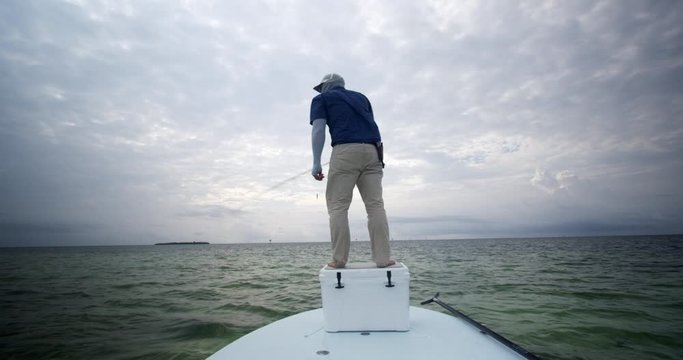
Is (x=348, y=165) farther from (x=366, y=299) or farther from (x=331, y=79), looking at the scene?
(x=366, y=299)

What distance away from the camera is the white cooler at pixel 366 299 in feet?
9.23

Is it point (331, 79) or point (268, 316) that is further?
point (268, 316)

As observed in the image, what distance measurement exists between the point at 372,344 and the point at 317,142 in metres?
1.94

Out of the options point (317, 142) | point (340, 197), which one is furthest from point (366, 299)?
point (317, 142)

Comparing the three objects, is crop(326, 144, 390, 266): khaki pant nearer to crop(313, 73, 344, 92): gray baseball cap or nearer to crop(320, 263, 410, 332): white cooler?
crop(320, 263, 410, 332): white cooler

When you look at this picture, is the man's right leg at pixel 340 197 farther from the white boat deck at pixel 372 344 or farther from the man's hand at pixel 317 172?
the white boat deck at pixel 372 344

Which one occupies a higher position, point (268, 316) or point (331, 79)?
point (331, 79)

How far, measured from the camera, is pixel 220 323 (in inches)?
237

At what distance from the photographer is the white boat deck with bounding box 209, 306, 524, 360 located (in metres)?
2.26

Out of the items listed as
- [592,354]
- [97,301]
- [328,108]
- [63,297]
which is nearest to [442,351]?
[328,108]

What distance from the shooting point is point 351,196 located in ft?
10.5

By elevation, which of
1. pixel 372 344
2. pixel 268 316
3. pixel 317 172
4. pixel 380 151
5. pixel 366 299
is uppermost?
pixel 380 151

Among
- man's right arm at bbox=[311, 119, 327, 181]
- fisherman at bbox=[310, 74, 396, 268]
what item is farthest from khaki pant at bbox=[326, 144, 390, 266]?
man's right arm at bbox=[311, 119, 327, 181]

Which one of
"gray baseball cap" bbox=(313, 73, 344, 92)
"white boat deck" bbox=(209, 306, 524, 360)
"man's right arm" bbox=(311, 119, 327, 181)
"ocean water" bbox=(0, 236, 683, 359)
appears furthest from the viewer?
"ocean water" bbox=(0, 236, 683, 359)
